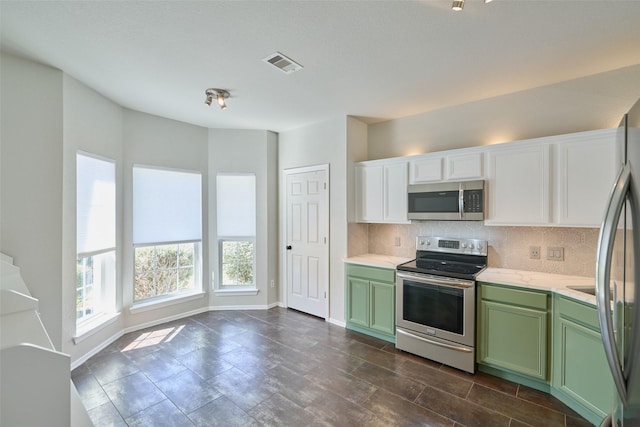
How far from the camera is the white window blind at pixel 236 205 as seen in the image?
14.0ft

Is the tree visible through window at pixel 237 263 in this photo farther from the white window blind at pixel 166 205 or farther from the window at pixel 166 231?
the white window blind at pixel 166 205

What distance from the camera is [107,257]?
3.30 m

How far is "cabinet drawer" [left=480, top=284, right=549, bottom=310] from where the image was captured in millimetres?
2318

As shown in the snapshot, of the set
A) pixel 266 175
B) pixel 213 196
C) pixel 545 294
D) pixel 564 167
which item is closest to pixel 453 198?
pixel 564 167

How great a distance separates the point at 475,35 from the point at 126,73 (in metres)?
2.91

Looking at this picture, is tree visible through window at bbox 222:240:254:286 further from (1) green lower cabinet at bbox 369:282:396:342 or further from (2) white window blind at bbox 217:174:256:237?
(1) green lower cabinet at bbox 369:282:396:342

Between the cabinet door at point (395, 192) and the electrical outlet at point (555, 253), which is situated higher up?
the cabinet door at point (395, 192)

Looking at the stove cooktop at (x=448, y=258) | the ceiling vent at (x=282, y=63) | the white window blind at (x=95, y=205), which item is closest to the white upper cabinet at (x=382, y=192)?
the stove cooktop at (x=448, y=258)

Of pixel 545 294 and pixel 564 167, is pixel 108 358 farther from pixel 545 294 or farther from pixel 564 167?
pixel 564 167

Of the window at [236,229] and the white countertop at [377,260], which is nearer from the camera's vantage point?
the white countertop at [377,260]

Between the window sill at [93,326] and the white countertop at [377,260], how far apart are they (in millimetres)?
2837

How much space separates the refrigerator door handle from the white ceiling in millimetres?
1373

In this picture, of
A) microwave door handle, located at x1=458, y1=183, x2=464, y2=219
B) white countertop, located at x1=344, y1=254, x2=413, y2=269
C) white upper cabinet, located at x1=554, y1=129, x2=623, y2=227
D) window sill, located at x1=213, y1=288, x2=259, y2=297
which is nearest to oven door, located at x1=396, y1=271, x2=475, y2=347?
white countertop, located at x1=344, y1=254, x2=413, y2=269

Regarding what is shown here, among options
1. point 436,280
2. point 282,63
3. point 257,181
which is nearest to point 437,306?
point 436,280
